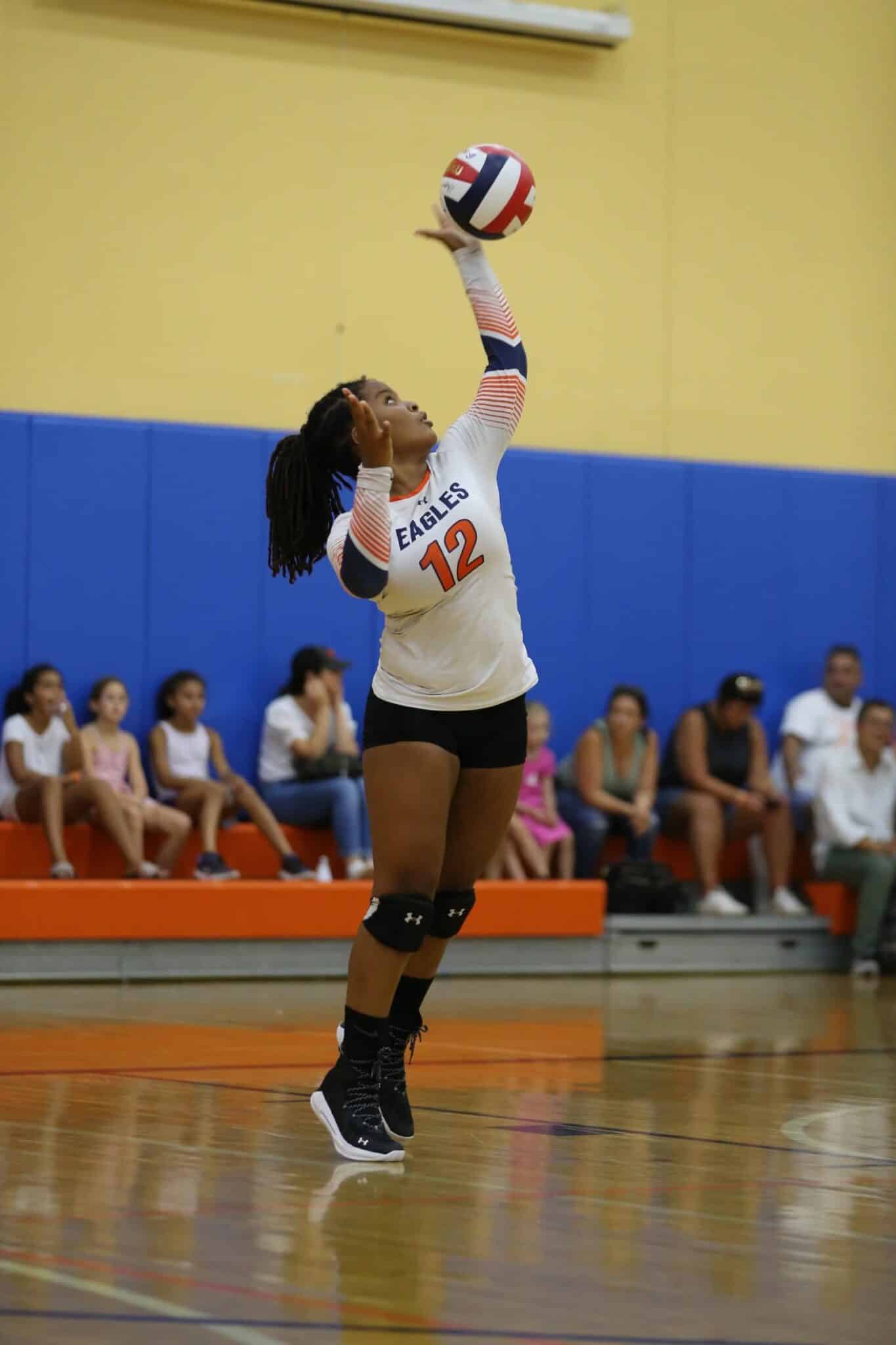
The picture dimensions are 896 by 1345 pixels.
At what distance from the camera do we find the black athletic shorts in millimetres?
4219

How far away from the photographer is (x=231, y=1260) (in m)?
3.18

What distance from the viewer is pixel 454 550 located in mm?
4215

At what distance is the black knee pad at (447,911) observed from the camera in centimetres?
434

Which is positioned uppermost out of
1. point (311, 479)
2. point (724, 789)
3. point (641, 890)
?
point (311, 479)

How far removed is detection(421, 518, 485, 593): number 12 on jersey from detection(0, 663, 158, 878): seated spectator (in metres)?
5.38

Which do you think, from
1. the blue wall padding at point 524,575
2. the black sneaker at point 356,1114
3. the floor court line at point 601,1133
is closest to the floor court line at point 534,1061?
the floor court line at point 601,1133

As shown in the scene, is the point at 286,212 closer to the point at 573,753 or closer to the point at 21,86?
the point at 21,86

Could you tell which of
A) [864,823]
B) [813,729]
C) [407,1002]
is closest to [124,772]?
[864,823]

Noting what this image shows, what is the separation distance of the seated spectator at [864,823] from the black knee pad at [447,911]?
6491 millimetres

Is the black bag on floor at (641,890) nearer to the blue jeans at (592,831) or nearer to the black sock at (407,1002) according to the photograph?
the blue jeans at (592,831)

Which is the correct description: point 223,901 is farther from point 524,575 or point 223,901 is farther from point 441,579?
point 441,579

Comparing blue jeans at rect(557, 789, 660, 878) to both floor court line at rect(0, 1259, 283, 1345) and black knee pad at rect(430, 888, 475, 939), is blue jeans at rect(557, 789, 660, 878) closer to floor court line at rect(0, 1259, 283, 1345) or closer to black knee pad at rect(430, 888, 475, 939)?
black knee pad at rect(430, 888, 475, 939)

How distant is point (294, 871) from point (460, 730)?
18.7 feet

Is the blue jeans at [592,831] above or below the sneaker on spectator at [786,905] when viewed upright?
above
